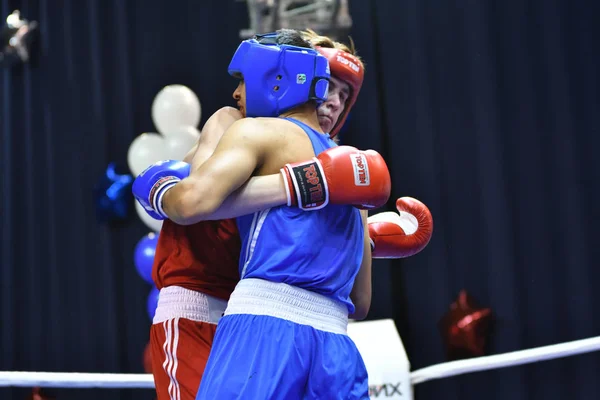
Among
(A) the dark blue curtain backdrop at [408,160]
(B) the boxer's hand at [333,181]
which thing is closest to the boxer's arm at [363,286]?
(B) the boxer's hand at [333,181]

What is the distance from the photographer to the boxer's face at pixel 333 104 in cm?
207

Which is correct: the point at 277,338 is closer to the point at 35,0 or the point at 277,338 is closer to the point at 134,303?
the point at 134,303

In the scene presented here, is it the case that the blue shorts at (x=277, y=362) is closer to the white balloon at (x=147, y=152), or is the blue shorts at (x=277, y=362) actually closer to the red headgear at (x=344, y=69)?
the red headgear at (x=344, y=69)

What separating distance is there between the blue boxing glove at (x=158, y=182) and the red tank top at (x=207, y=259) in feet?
0.76

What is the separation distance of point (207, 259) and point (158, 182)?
14.2 inches

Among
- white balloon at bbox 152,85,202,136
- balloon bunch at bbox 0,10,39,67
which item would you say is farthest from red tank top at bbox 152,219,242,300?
balloon bunch at bbox 0,10,39,67

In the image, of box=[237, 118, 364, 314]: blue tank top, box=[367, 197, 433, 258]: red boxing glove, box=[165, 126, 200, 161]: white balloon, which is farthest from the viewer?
box=[165, 126, 200, 161]: white balloon

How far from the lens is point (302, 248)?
5.04 ft

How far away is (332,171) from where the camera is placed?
1548mm

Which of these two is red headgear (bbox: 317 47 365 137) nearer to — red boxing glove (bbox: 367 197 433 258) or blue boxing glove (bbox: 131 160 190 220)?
red boxing glove (bbox: 367 197 433 258)

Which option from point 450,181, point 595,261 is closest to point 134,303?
point 450,181

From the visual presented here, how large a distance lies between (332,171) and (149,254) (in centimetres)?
256

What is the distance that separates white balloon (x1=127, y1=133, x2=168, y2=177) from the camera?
13.0 ft

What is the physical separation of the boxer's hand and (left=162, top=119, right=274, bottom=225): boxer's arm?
55 millimetres
